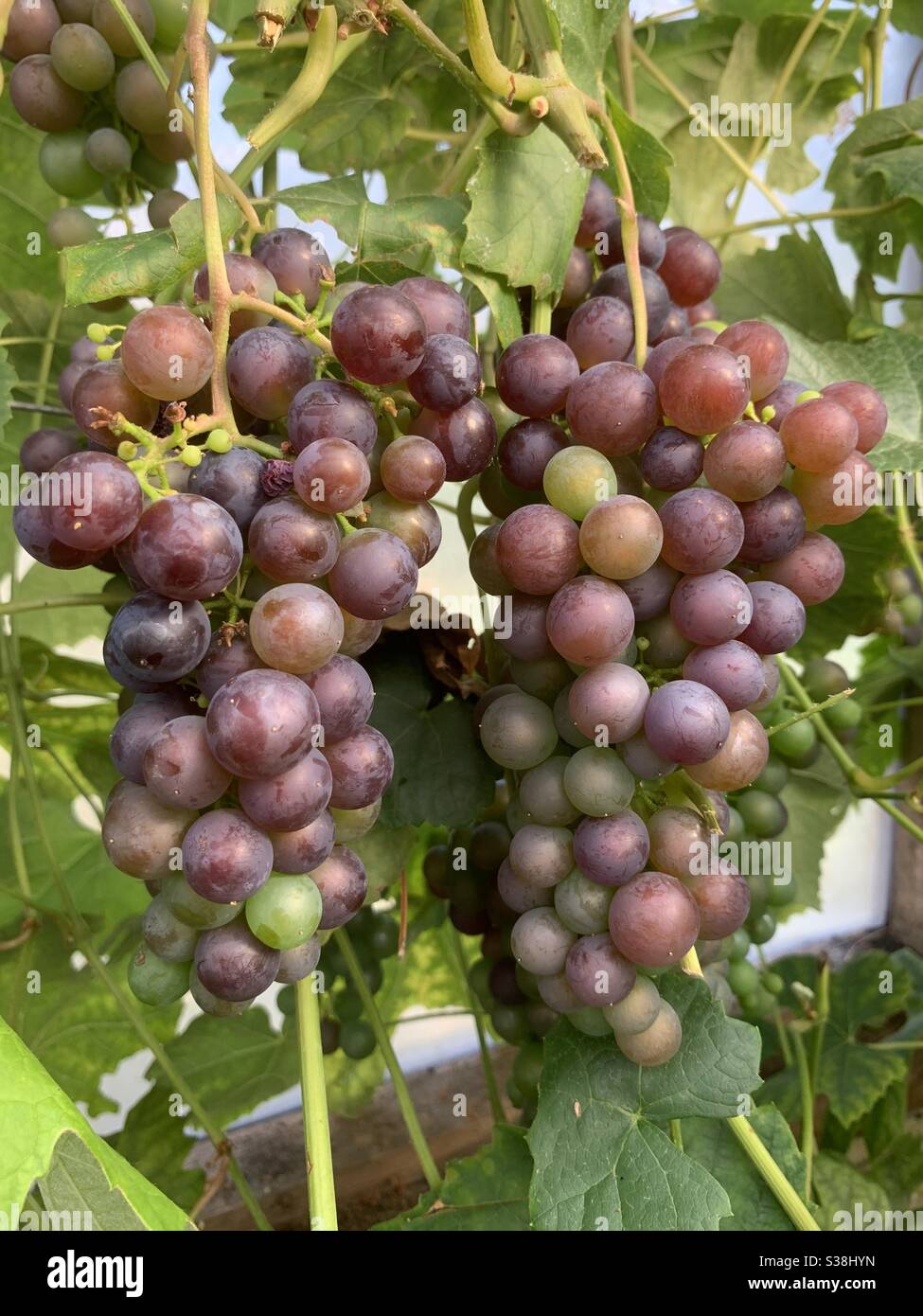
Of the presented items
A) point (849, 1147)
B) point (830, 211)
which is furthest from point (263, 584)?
point (849, 1147)

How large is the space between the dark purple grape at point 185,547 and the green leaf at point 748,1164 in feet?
1.53

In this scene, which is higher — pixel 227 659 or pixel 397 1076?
pixel 227 659

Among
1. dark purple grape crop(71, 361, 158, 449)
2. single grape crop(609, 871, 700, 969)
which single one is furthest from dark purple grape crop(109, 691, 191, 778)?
single grape crop(609, 871, 700, 969)

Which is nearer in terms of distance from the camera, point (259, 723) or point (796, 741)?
point (259, 723)

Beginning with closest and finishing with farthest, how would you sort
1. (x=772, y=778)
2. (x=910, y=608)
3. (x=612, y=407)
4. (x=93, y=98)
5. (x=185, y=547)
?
1. (x=185, y=547)
2. (x=612, y=407)
3. (x=93, y=98)
4. (x=772, y=778)
5. (x=910, y=608)

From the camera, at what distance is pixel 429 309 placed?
1.44ft

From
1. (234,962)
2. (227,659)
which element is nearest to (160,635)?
(227,659)

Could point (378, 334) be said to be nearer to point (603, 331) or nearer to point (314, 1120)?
point (603, 331)

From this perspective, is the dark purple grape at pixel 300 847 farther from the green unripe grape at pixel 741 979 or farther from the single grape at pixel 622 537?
the green unripe grape at pixel 741 979

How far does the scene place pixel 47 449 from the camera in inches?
20.6

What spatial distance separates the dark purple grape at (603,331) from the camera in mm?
495

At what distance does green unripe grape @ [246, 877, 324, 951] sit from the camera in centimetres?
39

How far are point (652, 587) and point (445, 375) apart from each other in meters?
0.13
